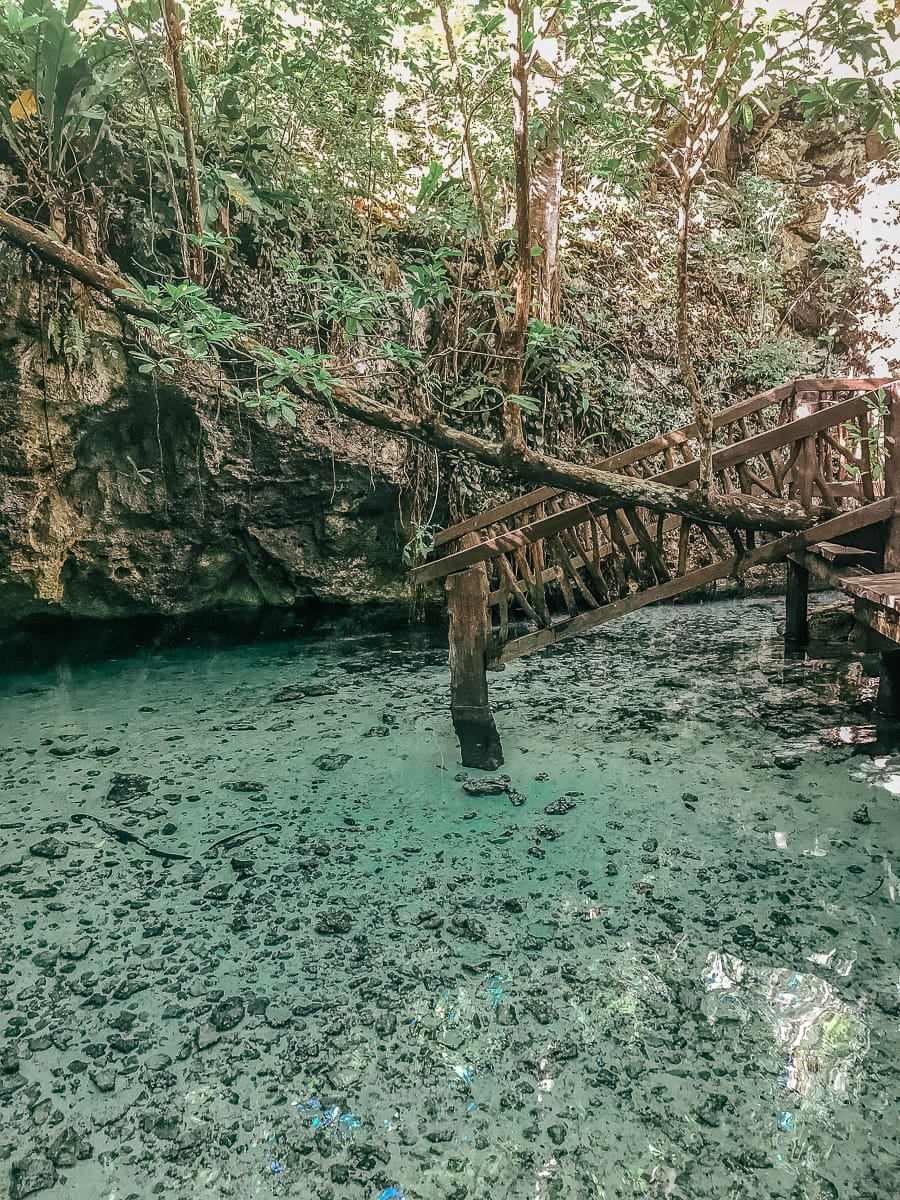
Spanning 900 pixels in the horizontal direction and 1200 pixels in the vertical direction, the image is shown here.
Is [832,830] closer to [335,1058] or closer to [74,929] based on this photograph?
[335,1058]

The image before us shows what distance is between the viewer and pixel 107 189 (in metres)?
5.84

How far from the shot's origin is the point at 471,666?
162 inches

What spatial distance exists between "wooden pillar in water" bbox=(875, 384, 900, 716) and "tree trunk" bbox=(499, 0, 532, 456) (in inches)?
85.6

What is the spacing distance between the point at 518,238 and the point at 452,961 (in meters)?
3.12

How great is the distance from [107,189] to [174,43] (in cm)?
245

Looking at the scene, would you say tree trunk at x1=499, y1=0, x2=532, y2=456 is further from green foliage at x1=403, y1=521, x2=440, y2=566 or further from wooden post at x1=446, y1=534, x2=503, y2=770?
green foliage at x1=403, y1=521, x2=440, y2=566

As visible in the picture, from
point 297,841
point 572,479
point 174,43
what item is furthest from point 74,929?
point 174,43

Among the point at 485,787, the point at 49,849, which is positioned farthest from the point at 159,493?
the point at 485,787

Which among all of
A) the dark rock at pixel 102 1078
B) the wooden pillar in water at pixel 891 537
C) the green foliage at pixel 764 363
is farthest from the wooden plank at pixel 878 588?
the green foliage at pixel 764 363

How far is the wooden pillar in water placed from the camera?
410 cm

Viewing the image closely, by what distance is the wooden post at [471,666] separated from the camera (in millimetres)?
4090

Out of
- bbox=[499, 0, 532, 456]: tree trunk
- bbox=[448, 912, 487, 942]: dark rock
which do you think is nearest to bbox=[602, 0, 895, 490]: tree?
bbox=[499, 0, 532, 456]: tree trunk

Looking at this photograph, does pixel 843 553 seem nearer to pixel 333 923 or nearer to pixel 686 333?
pixel 686 333

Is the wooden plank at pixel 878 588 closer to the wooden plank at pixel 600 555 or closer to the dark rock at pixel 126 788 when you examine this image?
the wooden plank at pixel 600 555
